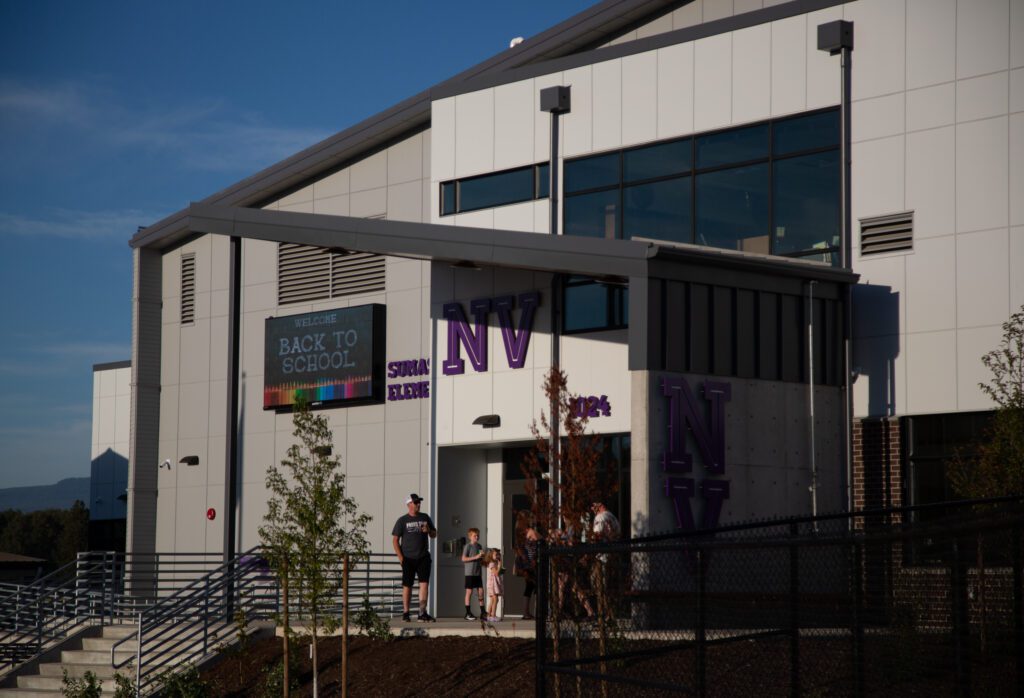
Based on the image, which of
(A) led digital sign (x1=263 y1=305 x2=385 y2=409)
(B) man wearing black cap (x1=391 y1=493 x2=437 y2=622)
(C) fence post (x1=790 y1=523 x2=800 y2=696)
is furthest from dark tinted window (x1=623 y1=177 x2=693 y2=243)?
(C) fence post (x1=790 y1=523 x2=800 y2=696)

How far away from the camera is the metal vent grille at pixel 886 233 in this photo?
69.1ft

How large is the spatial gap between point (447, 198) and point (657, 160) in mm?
5138

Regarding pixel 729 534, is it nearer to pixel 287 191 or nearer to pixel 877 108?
pixel 877 108

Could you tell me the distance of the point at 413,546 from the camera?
2272 centimetres

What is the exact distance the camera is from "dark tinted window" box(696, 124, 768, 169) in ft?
74.1

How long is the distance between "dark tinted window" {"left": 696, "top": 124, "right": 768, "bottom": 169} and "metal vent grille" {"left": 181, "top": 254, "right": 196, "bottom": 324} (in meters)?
16.3

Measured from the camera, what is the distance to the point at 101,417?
4453cm

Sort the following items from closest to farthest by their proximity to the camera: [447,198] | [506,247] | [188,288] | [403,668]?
[403,668]
[506,247]
[447,198]
[188,288]

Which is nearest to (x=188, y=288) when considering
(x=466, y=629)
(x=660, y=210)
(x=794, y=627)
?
(x=660, y=210)

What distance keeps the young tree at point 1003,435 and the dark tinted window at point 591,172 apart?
7591 mm

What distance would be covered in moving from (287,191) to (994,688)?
23.9 meters

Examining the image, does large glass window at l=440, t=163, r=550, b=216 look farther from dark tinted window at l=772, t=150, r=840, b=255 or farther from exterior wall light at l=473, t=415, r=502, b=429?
dark tinted window at l=772, t=150, r=840, b=255

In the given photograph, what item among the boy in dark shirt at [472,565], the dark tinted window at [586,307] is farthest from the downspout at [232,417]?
the dark tinted window at [586,307]

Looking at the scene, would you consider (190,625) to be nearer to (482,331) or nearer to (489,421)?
(489,421)
